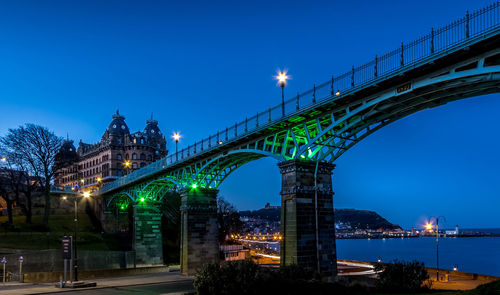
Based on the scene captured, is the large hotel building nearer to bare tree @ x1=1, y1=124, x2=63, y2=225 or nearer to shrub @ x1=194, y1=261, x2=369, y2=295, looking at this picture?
bare tree @ x1=1, y1=124, x2=63, y2=225

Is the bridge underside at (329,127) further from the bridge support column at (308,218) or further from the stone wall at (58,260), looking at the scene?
the stone wall at (58,260)

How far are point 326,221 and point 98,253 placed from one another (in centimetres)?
3914

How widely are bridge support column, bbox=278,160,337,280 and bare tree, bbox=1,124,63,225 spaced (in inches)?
1930

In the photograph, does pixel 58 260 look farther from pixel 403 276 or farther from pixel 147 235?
pixel 403 276

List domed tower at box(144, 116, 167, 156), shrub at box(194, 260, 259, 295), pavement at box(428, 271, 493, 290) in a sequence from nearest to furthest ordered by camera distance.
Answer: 1. shrub at box(194, 260, 259, 295)
2. pavement at box(428, 271, 493, 290)
3. domed tower at box(144, 116, 167, 156)

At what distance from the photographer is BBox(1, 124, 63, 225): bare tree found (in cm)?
5900

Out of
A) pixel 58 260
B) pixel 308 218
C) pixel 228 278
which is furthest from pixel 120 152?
pixel 228 278

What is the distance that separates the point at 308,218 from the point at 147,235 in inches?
1532

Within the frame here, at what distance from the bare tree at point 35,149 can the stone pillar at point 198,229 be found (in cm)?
3152

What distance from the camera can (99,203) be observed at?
77.9 metres

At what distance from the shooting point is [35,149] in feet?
200

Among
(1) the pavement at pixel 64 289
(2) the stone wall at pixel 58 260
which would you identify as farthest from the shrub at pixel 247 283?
(2) the stone wall at pixel 58 260

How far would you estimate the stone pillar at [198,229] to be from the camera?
39312 mm

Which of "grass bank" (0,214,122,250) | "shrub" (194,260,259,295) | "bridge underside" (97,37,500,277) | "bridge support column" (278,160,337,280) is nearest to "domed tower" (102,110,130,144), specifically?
"grass bank" (0,214,122,250)
